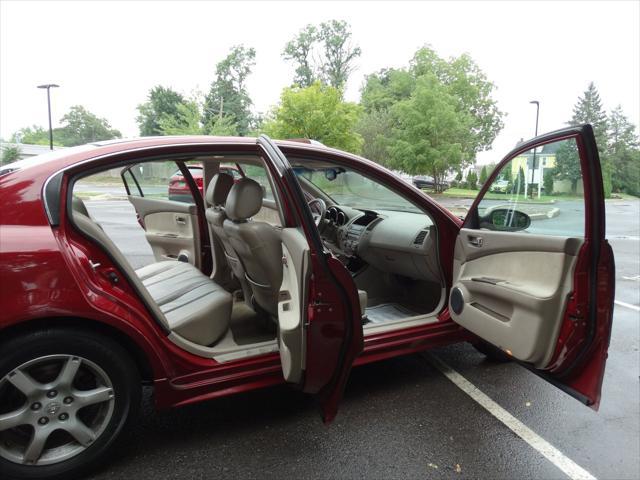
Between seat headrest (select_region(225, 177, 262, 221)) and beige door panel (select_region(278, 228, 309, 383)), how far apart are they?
1.31 feet

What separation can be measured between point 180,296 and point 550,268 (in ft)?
7.32

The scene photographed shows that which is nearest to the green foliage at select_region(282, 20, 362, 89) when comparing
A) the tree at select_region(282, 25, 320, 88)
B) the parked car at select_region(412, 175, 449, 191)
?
the tree at select_region(282, 25, 320, 88)

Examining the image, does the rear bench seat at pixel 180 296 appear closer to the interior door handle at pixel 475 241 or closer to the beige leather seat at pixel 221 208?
the beige leather seat at pixel 221 208

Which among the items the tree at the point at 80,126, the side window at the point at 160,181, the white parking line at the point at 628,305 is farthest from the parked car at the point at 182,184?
the tree at the point at 80,126

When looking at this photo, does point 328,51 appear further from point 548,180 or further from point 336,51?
point 548,180

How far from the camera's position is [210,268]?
400 centimetres

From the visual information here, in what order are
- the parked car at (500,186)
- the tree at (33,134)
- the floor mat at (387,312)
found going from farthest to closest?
the tree at (33,134) → the floor mat at (387,312) → the parked car at (500,186)

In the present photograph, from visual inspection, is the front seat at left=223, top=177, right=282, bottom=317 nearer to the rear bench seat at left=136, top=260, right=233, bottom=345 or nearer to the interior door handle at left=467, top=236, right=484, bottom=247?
the rear bench seat at left=136, top=260, right=233, bottom=345

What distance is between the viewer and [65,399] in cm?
181

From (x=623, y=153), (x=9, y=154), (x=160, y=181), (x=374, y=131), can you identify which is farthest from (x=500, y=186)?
(x=623, y=153)

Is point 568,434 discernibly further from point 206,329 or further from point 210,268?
point 210,268

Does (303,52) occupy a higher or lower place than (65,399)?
higher

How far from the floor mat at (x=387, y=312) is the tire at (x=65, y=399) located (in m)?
1.95

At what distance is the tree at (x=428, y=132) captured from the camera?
70.6 ft
